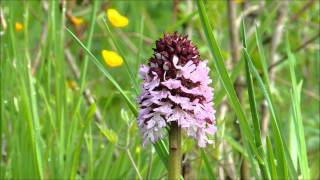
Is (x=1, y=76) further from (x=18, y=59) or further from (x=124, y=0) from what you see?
(x=124, y=0)

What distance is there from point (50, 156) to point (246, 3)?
58.1 inches

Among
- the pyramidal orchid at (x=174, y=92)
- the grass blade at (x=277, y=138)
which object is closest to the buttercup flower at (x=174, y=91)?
the pyramidal orchid at (x=174, y=92)

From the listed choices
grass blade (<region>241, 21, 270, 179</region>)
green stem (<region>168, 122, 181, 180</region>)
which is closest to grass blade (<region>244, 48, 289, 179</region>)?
grass blade (<region>241, 21, 270, 179</region>)

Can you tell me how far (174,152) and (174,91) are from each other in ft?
0.30

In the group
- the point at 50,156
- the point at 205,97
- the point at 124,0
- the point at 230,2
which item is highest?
the point at 124,0

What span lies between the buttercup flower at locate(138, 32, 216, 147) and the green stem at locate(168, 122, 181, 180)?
19 mm

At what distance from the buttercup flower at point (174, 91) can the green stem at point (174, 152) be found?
2 cm

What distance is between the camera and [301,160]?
1.19 meters

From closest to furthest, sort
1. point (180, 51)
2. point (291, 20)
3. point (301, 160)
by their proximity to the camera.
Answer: point (180, 51) < point (301, 160) < point (291, 20)

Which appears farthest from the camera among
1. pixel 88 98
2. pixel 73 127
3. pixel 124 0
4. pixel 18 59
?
pixel 124 0

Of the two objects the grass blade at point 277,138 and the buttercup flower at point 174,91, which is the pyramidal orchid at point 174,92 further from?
the grass blade at point 277,138

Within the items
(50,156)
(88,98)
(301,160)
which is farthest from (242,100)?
(301,160)

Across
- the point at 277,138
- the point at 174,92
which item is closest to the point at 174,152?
the point at 174,92

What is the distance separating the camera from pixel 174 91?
949 millimetres
